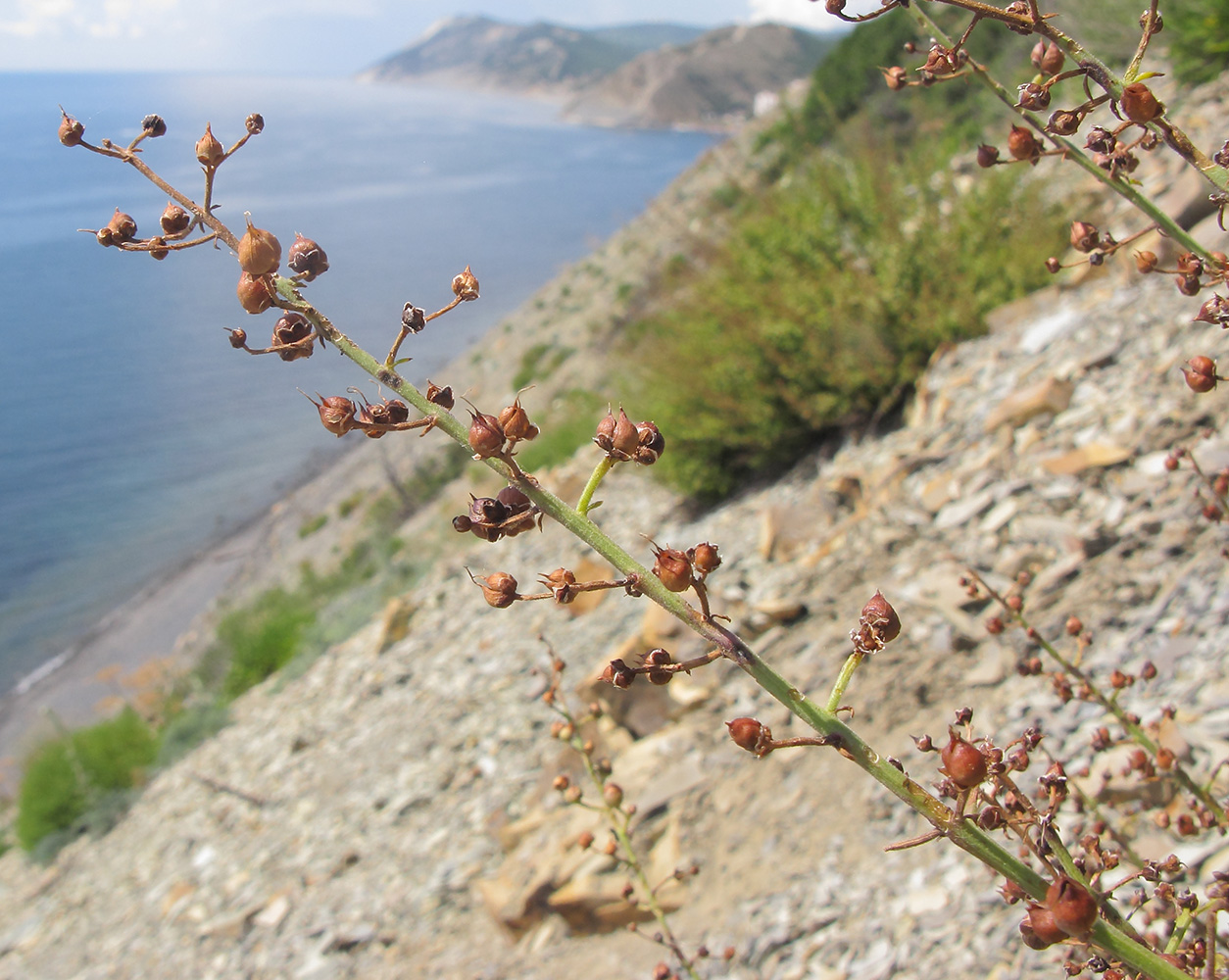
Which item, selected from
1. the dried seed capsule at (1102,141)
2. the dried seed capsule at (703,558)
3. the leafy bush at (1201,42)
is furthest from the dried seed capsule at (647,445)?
the leafy bush at (1201,42)

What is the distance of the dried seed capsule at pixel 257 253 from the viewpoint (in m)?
0.96

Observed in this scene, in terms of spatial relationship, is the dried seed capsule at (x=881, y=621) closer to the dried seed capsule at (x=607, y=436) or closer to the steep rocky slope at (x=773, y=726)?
the dried seed capsule at (x=607, y=436)

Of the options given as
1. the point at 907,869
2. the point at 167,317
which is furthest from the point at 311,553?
the point at 907,869

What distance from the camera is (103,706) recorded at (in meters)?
15.9

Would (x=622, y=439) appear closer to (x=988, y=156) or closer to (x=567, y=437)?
(x=988, y=156)

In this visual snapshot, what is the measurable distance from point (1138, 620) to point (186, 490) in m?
24.5

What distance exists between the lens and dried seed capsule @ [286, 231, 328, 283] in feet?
3.43

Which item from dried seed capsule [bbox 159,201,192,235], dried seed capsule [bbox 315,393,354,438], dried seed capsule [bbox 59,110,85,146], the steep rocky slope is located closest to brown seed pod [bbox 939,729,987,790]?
dried seed capsule [bbox 315,393,354,438]

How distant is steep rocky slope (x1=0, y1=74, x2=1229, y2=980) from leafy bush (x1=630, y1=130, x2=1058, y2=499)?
393 millimetres

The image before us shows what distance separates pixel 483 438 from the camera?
0.90 m

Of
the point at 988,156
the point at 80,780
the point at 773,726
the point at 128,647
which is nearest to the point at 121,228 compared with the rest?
the point at 988,156

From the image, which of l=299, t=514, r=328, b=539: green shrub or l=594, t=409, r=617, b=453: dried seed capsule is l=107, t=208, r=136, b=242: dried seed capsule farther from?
l=299, t=514, r=328, b=539: green shrub

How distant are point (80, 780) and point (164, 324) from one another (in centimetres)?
2296

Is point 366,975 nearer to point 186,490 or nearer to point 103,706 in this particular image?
point 103,706
